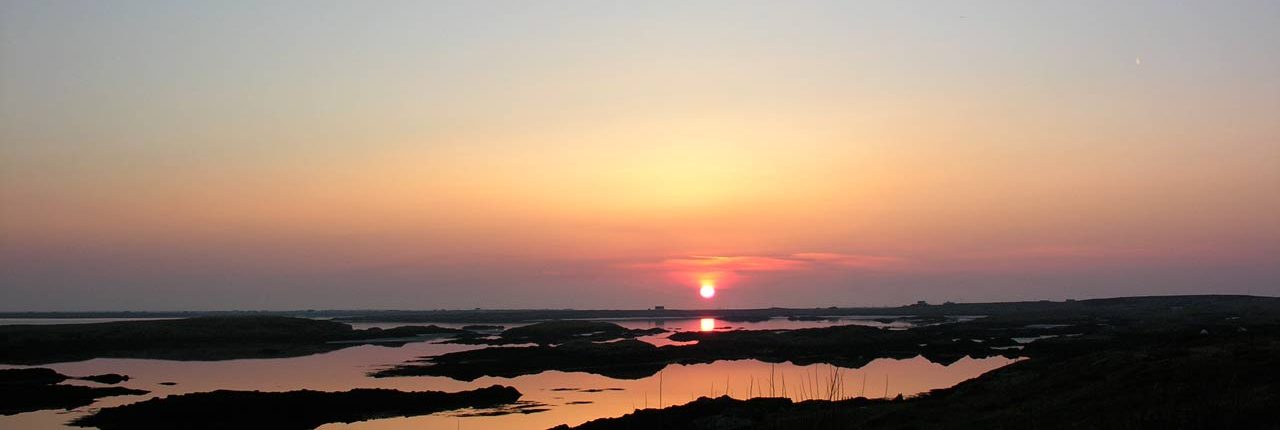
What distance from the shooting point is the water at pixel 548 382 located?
3878 cm

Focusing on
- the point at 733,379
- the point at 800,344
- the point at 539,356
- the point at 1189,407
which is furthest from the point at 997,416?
the point at 800,344

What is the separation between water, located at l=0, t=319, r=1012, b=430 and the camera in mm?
38781

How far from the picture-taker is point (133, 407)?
38625mm

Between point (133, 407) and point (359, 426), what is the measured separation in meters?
9.57

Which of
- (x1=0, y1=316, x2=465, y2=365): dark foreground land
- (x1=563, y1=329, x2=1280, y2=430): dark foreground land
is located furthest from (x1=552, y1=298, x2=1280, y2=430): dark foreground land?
(x1=0, y1=316, x2=465, y2=365): dark foreground land

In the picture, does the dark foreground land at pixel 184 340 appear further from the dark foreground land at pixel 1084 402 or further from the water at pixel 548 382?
the dark foreground land at pixel 1084 402

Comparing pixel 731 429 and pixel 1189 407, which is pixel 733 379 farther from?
pixel 1189 407

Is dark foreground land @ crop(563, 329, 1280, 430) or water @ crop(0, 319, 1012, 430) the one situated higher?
dark foreground land @ crop(563, 329, 1280, 430)

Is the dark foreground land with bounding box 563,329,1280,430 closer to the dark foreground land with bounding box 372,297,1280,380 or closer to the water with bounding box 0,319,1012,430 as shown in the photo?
the water with bounding box 0,319,1012,430

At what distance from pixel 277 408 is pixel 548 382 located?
17.6 meters

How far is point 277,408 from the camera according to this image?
128ft

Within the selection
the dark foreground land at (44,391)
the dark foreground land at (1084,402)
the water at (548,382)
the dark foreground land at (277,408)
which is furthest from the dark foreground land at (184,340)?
the dark foreground land at (1084,402)

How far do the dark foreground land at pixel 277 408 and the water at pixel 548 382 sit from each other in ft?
4.96

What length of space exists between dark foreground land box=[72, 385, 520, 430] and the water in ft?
4.96
